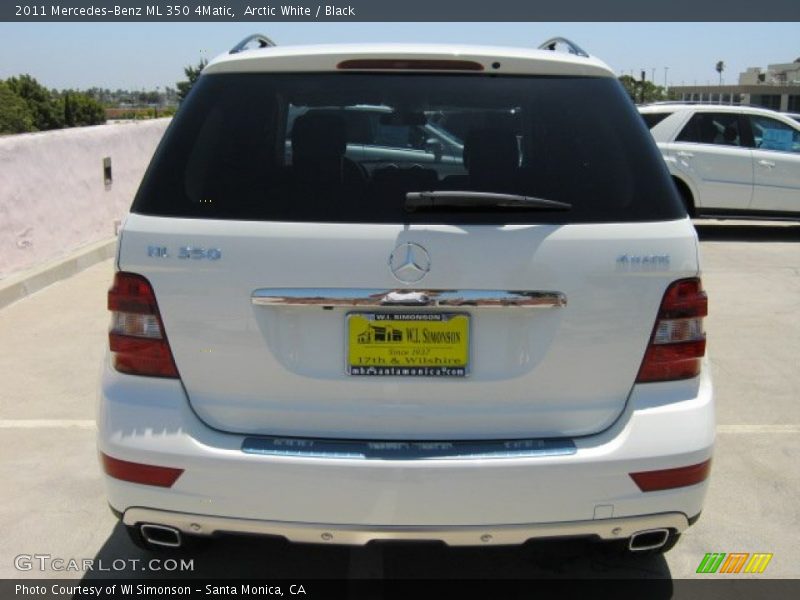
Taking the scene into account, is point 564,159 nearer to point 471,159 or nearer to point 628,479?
point 471,159

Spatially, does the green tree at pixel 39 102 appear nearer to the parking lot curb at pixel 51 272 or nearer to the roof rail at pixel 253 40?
the parking lot curb at pixel 51 272

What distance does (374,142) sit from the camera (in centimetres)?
380

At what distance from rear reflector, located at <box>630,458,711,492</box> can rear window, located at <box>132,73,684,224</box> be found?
737 millimetres

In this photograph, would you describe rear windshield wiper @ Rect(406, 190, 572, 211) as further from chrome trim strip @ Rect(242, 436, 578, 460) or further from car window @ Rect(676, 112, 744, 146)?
car window @ Rect(676, 112, 744, 146)

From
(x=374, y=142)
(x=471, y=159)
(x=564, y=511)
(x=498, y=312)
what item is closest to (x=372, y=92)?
(x=471, y=159)

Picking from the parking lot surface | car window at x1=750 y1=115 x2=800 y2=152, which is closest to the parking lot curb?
the parking lot surface

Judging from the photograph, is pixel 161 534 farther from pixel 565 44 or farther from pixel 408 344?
pixel 565 44

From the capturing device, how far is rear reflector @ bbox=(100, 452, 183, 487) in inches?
102

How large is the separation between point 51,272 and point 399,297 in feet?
21.3

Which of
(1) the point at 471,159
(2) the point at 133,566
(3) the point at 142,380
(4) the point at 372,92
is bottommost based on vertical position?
(2) the point at 133,566

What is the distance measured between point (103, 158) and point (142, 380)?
318 inches

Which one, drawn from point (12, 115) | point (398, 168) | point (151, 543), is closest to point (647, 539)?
point (398, 168)

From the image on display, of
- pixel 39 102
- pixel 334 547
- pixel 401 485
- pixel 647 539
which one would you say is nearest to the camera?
pixel 401 485

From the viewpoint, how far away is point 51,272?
8.19m
